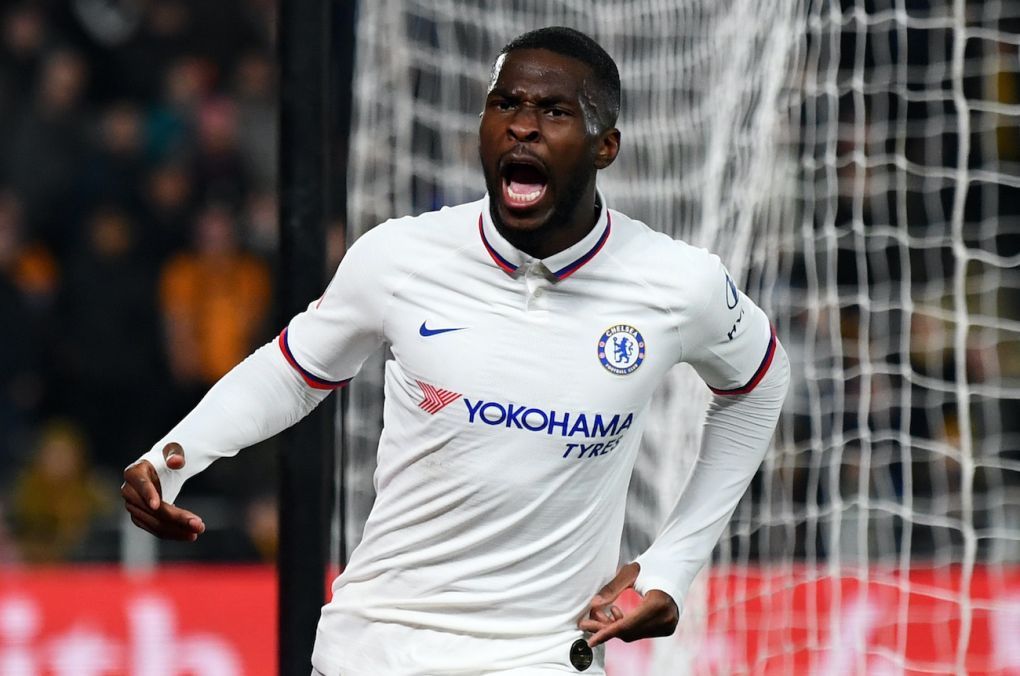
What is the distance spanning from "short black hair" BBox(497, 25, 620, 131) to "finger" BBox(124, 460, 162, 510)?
0.94 m

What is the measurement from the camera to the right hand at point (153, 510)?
2625 millimetres

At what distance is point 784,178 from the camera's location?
5.04 m

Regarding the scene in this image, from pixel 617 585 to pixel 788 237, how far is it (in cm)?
239

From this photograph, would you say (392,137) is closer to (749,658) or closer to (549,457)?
(749,658)

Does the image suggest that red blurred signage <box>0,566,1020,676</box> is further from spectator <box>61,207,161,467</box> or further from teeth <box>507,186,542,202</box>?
spectator <box>61,207,161,467</box>

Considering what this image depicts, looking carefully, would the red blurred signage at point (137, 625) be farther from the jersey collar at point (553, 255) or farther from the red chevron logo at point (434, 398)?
the jersey collar at point (553, 255)

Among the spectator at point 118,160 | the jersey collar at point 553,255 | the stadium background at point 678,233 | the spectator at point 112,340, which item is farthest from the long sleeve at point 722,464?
the spectator at point 118,160

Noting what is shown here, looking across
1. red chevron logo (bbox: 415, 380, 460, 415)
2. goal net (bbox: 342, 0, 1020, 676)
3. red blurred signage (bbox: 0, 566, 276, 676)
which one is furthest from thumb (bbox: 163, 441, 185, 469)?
red blurred signage (bbox: 0, 566, 276, 676)

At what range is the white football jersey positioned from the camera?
2.68m

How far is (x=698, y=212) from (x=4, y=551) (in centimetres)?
449

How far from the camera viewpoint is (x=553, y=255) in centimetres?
276

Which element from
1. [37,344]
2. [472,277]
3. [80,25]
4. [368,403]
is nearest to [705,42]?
[368,403]

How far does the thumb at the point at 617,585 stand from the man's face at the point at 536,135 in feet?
2.08

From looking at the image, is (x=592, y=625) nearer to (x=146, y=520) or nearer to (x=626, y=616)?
(x=626, y=616)
